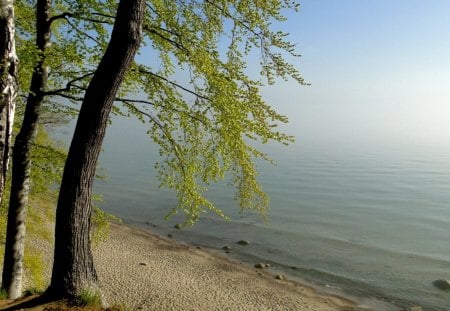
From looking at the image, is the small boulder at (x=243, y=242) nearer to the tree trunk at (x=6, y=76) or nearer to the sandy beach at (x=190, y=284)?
the sandy beach at (x=190, y=284)

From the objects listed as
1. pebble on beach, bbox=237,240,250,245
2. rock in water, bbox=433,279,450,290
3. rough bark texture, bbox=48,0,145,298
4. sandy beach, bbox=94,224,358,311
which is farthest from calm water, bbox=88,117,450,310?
rough bark texture, bbox=48,0,145,298

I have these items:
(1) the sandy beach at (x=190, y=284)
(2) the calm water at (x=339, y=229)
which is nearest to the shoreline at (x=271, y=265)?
(2) the calm water at (x=339, y=229)

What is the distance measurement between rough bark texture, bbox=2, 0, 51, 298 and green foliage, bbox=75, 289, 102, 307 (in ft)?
12.4

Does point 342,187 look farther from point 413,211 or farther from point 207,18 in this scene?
point 207,18

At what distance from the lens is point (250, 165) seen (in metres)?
8.58

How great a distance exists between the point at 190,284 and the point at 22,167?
15594 millimetres

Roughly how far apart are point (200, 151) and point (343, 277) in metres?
20.9

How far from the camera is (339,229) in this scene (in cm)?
3881

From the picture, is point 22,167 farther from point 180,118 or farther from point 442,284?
point 442,284

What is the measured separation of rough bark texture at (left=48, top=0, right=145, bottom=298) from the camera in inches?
232

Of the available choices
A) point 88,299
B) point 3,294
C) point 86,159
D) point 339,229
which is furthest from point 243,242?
point 86,159

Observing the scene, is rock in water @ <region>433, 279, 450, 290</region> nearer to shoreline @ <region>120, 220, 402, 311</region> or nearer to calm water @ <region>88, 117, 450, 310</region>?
calm water @ <region>88, 117, 450, 310</region>

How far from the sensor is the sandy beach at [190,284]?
19891 millimetres

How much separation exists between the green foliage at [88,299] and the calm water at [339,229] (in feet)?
19.5
